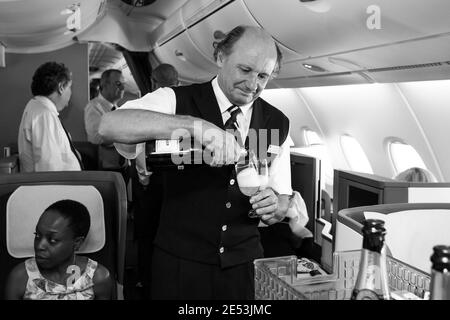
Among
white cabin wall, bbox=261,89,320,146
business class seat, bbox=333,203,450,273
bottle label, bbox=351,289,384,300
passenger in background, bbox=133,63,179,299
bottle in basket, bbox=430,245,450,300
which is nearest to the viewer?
bottle in basket, bbox=430,245,450,300

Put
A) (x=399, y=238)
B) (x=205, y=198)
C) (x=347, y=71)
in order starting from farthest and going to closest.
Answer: (x=347, y=71)
(x=205, y=198)
(x=399, y=238)

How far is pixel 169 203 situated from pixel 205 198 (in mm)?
163

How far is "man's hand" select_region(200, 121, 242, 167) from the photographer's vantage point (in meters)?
1.45

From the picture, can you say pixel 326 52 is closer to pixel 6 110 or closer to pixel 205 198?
pixel 205 198

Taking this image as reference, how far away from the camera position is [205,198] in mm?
1846

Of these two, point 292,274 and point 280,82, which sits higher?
point 280,82

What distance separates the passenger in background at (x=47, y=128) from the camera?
3.43 meters

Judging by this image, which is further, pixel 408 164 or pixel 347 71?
pixel 408 164

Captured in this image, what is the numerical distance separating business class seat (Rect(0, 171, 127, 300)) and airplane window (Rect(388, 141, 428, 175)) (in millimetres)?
3906

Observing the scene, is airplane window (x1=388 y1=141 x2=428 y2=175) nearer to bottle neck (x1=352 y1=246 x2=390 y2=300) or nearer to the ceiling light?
the ceiling light

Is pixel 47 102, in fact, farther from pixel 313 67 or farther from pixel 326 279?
pixel 326 279

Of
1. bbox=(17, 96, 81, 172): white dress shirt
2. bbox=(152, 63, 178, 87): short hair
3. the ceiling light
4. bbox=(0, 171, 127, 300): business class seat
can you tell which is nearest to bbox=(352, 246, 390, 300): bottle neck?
bbox=(0, 171, 127, 300): business class seat

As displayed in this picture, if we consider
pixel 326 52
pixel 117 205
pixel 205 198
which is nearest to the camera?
pixel 205 198
